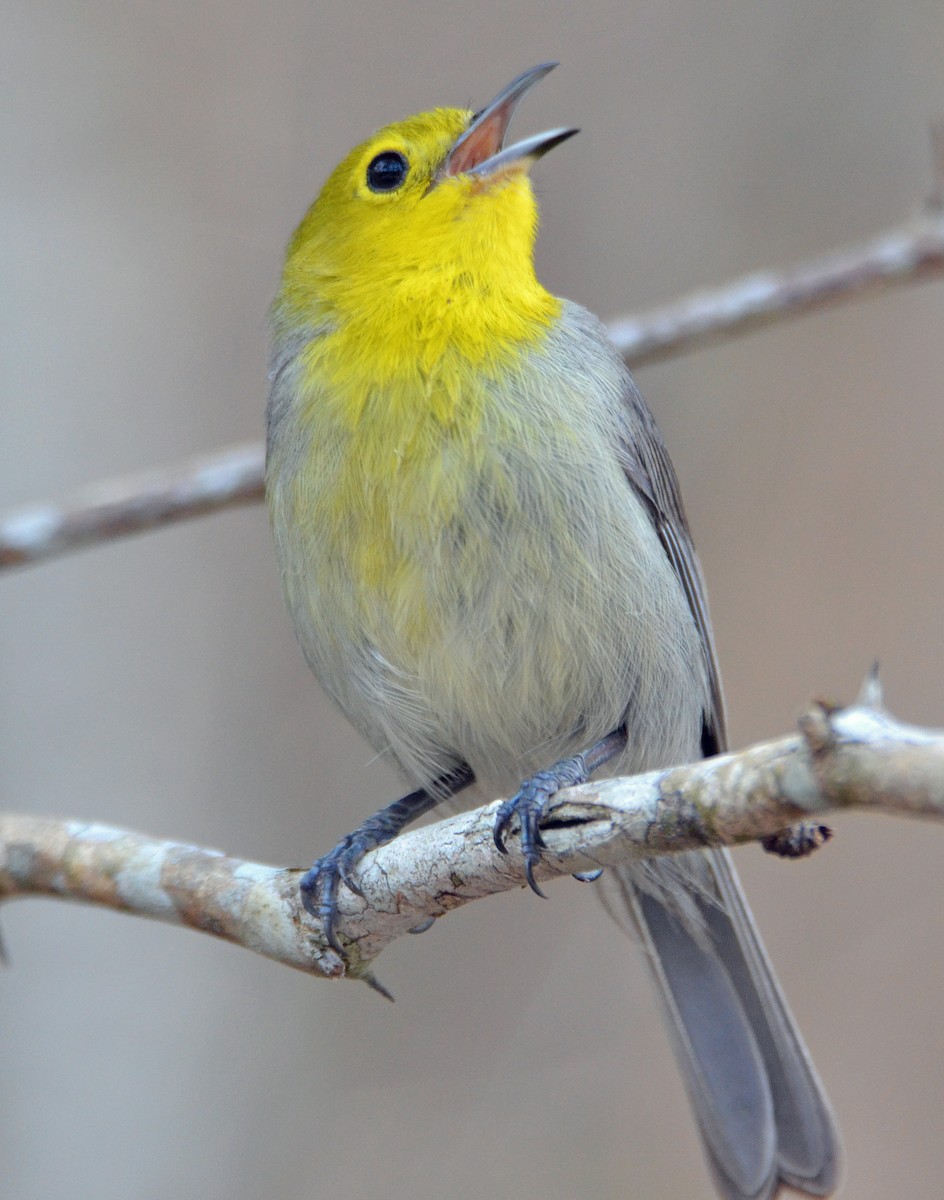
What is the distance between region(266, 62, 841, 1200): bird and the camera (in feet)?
10.5

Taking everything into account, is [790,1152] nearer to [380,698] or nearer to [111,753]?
[380,698]

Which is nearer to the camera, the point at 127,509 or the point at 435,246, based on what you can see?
the point at 435,246

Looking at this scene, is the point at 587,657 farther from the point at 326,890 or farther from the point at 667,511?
the point at 326,890

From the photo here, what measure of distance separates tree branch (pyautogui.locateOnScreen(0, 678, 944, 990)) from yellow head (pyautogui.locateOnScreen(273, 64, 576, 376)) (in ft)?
4.17

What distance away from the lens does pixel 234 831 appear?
18.8 ft

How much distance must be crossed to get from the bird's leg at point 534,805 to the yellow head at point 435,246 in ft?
3.36

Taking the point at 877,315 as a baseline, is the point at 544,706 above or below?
below

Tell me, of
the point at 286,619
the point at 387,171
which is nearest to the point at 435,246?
the point at 387,171

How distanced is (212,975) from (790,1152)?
2.66m

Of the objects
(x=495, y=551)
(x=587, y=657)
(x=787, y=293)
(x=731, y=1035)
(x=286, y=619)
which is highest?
(x=787, y=293)

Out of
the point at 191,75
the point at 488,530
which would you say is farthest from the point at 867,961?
the point at 191,75

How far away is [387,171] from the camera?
3.65 metres

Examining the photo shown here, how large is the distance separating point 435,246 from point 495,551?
85cm

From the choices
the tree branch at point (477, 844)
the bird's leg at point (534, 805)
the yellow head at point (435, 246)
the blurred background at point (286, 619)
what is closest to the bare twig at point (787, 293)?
the yellow head at point (435, 246)
